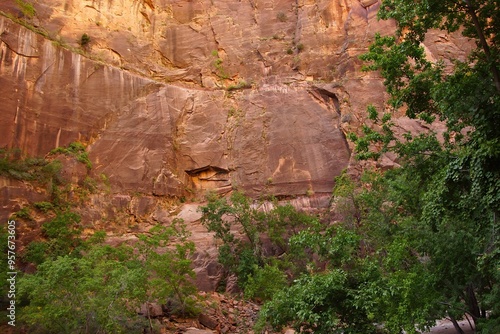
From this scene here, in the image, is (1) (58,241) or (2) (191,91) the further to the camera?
(2) (191,91)

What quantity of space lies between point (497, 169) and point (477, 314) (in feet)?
19.5

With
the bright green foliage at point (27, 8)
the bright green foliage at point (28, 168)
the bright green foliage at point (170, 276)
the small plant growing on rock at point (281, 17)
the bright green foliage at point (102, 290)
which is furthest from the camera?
the small plant growing on rock at point (281, 17)

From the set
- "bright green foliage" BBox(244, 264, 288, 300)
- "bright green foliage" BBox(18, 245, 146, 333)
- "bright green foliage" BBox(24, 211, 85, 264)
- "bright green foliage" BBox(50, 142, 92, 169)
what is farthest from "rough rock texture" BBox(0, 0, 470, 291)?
"bright green foliage" BBox(18, 245, 146, 333)

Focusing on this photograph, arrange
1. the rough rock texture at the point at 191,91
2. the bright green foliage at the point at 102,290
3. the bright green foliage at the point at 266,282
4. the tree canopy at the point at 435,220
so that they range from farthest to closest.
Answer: the rough rock texture at the point at 191,91, the bright green foliage at the point at 266,282, the bright green foliage at the point at 102,290, the tree canopy at the point at 435,220

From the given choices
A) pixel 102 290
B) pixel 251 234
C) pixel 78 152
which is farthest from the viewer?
pixel 78 152

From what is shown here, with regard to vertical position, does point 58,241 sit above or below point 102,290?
above

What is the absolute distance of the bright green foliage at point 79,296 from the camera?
13.8 meters

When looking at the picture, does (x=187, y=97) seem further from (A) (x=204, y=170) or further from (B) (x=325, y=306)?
(B) (x=325, y=306)

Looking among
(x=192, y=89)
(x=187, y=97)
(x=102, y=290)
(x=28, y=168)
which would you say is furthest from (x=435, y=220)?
(x=192, y=89)

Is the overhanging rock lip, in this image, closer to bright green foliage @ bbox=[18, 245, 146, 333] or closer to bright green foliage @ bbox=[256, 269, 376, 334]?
bright green foliage @ bbox=[18, 245, 146, 333]

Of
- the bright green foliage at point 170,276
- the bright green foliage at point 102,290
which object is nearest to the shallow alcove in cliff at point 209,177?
the bright green foliage at point 170,276

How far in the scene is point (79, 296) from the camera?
1430cm

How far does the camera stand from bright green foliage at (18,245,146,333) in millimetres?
13797

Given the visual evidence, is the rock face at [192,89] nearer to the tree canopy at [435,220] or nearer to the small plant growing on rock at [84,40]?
the small plant growing on rock at [84,40]
